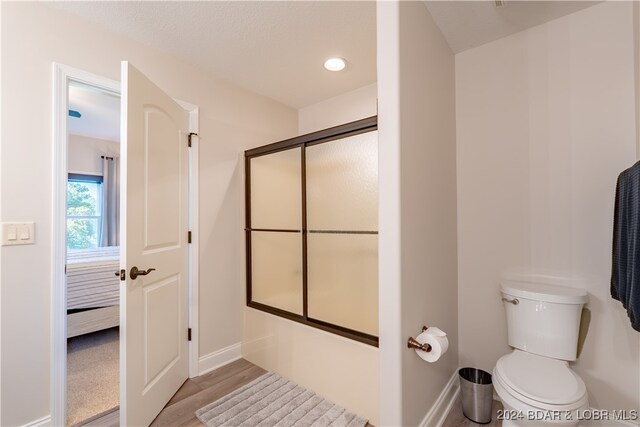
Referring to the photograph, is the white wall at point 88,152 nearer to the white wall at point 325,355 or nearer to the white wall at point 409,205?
the white wall at point 325,355

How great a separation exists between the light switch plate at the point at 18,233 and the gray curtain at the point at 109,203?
14.3 ft

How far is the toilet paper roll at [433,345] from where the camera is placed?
1407 millimetres

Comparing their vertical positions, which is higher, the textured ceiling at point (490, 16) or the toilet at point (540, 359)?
the textured ceiling at point (490, 16)

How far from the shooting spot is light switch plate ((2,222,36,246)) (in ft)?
4.85

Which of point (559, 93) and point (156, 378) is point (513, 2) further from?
point (156, 378)

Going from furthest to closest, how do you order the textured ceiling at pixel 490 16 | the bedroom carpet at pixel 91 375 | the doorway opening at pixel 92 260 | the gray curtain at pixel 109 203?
the gray curtain at pixel 109 203 → the doorway opening at pixel 92 260 → the bedroom carpet at pixel 91 375 → the textured ceiling at pixel 490 16

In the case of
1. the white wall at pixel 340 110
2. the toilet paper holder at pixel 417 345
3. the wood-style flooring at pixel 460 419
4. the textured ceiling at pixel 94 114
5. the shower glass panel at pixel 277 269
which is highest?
the textured ceiling at pixel 94 114

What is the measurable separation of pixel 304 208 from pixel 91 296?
2318mm

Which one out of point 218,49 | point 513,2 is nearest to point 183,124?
point 218,49

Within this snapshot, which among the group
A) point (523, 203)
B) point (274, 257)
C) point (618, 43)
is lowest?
point (274, 257)

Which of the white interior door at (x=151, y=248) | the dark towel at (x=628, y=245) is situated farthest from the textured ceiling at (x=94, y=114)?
the dark towel at (x=628, y=245)

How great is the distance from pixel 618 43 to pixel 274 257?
→ 2.52 m

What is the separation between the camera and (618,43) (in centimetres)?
161

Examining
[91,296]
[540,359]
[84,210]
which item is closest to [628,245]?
[540,359]
